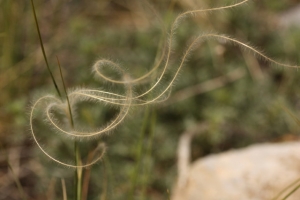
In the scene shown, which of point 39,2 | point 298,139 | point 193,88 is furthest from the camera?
point 39,2

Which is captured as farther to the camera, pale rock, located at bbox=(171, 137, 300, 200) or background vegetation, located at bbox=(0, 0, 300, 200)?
background vegetation, located at bbox=(0, 0, 300, 200)

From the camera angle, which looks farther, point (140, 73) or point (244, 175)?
point (140, 73)

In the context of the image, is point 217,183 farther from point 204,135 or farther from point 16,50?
point 16,50

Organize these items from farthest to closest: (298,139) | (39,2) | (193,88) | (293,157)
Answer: (39,2) < (193,88) < (298,139) < (293,157)

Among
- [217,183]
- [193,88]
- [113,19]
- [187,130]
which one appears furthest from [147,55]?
[217,183]

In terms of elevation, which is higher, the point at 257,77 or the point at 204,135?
the point at 257,77

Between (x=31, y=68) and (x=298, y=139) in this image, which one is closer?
(x=298, y=139)

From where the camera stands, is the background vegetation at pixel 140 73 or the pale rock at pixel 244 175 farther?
the background vegetation at pixel 140 73

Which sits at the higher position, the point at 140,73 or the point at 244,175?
the point at 140,73
